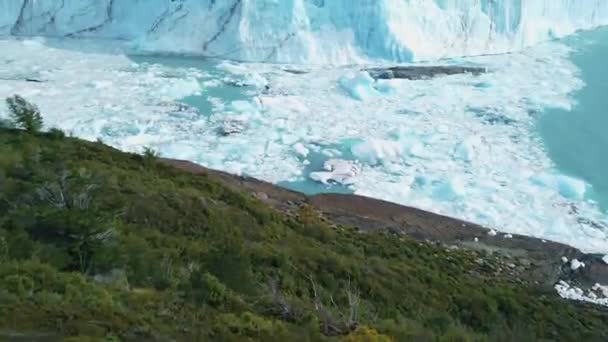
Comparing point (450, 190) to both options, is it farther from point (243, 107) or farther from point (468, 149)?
point (243, 107)

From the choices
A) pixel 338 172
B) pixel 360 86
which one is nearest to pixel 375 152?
pixel 338 172

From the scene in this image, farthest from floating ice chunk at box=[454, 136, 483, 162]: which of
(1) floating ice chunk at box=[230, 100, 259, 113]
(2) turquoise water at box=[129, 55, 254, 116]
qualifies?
(2) turquoise water at box=[129, 55, 254, 116]

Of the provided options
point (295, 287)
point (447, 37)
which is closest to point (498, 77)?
point (447, 37)

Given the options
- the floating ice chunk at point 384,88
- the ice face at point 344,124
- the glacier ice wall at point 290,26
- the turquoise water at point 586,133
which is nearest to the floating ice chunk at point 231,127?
the ice face at point 344,124

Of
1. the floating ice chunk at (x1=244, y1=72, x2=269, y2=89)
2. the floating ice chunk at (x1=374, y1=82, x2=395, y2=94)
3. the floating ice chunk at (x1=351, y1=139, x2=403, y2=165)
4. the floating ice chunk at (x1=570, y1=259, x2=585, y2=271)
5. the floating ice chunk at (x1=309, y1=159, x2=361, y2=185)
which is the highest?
the floating ice chunk at (x1=244, y1=72, x2=269, y2=89)

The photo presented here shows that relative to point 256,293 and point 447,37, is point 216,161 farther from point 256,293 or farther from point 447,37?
point 447,37

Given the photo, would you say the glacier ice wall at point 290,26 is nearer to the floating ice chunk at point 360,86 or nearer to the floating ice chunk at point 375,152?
the floating ice chunk at point 360,86

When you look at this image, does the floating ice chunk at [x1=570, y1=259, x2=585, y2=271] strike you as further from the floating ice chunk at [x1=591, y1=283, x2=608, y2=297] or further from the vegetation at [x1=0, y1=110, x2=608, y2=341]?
the vegetation at [x1=0, y1=110, x2=608, y2=341]
